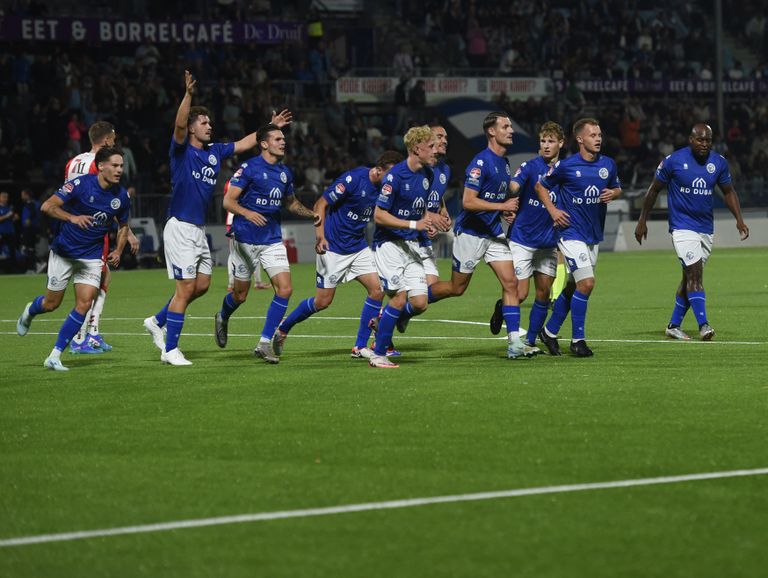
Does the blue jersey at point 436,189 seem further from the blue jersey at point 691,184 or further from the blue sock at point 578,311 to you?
the blue jersey at point 691,184

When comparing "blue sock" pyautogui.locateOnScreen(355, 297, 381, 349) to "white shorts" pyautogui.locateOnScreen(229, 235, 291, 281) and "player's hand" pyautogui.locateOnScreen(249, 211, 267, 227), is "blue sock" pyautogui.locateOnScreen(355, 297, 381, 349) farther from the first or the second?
"player's hand" pyautogui.locateOnScreen(249, 211, 267, 227)

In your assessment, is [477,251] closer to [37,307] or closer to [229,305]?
[229,305]

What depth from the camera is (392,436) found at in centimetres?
850

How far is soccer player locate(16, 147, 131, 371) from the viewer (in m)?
12.7

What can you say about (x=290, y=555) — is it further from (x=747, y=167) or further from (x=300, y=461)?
(x=747, y=167)

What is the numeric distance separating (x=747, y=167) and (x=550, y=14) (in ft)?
27.8

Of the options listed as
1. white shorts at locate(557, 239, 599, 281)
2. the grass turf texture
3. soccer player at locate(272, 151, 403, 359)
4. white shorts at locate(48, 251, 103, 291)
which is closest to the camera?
the grass turf texture

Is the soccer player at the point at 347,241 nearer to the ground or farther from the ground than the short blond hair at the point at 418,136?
nearer to the ground

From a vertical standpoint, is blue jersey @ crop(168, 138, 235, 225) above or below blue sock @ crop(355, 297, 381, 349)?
above

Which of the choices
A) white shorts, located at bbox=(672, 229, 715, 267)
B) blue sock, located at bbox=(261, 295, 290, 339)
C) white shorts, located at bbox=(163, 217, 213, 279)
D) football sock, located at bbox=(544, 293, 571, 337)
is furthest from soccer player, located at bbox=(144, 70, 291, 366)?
white shorts, located at bbox=(672, 229, 715, 267)

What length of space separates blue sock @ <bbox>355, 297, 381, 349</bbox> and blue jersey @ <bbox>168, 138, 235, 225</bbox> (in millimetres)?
1813

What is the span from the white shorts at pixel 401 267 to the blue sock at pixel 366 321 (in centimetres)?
69

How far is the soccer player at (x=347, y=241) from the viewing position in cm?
1360

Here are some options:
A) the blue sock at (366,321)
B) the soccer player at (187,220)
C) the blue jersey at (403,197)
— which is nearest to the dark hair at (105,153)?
the soccer player at (187,220)
